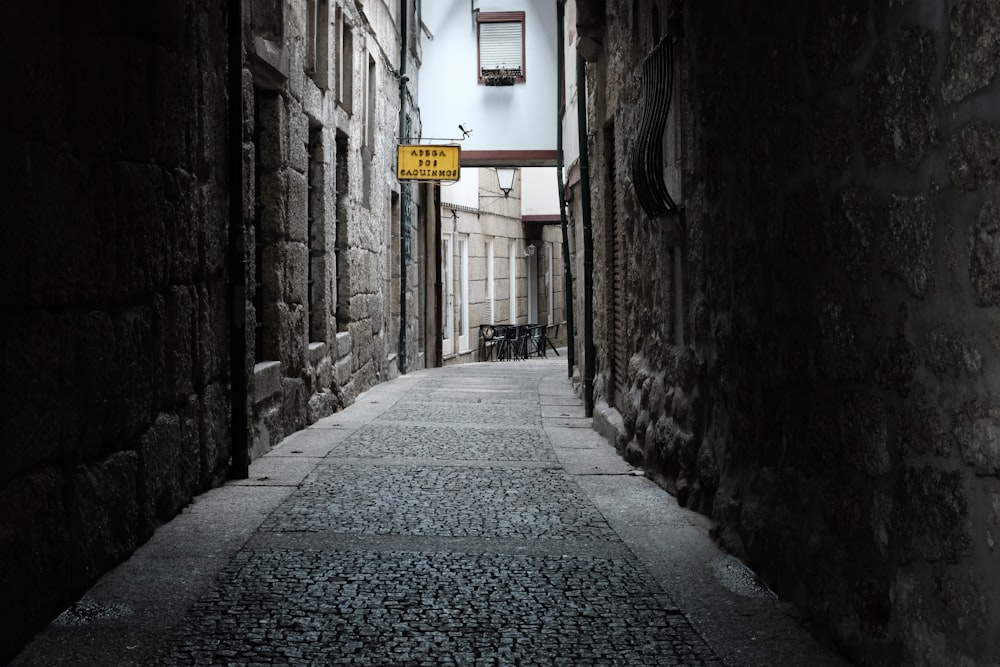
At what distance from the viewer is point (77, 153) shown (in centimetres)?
355

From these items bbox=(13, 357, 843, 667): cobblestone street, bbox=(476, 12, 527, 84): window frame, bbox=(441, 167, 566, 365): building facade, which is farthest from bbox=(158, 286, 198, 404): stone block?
bbox=(441, 167, 566, 365): building facade

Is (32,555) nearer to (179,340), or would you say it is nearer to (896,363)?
(179,340)

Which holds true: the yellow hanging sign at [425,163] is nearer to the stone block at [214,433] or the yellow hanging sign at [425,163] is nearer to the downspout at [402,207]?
the downspout at [402,207]

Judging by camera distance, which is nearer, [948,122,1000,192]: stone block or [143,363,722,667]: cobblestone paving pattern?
[948,122,1000,192]: stone block

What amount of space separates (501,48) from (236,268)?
11777mm

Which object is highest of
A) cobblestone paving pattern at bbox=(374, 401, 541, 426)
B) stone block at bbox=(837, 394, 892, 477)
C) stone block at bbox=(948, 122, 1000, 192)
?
stone block at bbox=(948, 122, 1000, 192)

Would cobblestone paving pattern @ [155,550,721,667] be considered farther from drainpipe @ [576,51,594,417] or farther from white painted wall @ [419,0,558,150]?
white painted wall @ [419,0,558,150]

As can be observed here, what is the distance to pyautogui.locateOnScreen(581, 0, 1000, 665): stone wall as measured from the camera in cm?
225

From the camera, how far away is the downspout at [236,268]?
575 cm

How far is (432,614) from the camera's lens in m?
3.43

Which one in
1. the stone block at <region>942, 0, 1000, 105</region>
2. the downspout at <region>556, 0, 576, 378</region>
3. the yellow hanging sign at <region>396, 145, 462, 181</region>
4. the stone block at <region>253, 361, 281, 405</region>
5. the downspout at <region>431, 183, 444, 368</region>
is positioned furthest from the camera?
the downspout at <region>431, 183, 444, 368</region>

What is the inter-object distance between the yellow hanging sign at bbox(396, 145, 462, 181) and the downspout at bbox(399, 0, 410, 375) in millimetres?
509

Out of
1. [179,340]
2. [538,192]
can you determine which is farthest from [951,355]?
[538,192]

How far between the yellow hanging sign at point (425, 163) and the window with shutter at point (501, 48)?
Result: 293 centimetres
